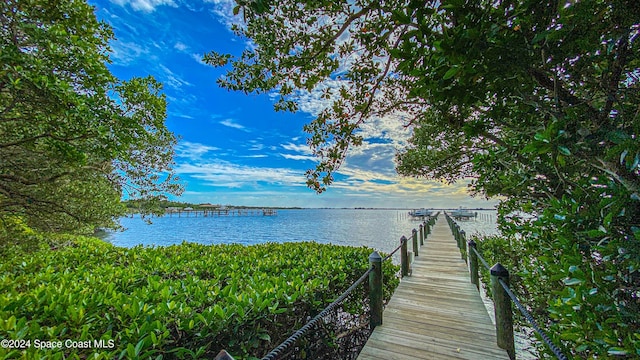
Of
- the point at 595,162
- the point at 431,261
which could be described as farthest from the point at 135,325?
the point at 431,261

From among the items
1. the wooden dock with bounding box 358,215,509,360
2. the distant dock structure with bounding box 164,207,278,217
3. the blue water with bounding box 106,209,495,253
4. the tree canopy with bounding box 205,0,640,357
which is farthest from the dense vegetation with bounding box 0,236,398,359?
the distant dock structure with bounding box 164,207,278,217

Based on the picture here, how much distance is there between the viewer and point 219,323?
7.74 ft

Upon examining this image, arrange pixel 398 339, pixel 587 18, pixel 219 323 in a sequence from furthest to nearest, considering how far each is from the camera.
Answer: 1. pixel 398 339
2. pixel 219 323
3. pixel 587 18

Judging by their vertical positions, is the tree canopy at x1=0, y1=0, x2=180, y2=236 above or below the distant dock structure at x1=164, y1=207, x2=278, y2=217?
above

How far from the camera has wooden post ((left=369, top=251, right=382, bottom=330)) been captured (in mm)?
4199

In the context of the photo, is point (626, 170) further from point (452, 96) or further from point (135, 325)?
point (135, 325)

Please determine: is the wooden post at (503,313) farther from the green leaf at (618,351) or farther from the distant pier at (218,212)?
the distant pier at (218,212)

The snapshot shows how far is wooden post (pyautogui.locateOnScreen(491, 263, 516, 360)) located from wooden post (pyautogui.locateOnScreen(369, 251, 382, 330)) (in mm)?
1689

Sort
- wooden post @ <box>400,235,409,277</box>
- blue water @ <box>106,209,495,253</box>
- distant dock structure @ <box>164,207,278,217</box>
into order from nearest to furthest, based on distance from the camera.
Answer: wooden post @ <box>400,235,409,277</box> < blue water @ <box>106,209,495,253</box> < distant dock structure @ <box>164,207,278,217</box>

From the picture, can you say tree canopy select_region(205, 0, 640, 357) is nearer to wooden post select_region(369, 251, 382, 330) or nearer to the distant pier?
wooden post select_region(369, 251, 382, 330)

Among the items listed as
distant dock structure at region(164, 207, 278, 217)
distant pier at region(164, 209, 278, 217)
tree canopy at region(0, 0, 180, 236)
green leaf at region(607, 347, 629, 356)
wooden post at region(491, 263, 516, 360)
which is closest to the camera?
→ green leaf at region(607, 347, 629, 356)

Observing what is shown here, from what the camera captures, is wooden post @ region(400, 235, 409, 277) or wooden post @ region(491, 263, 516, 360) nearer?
wooden post @ region(491, 263, 516, 360)

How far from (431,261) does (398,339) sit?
564cm

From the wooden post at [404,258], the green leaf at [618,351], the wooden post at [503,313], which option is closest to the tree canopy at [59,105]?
the green leaf at [618,351]
